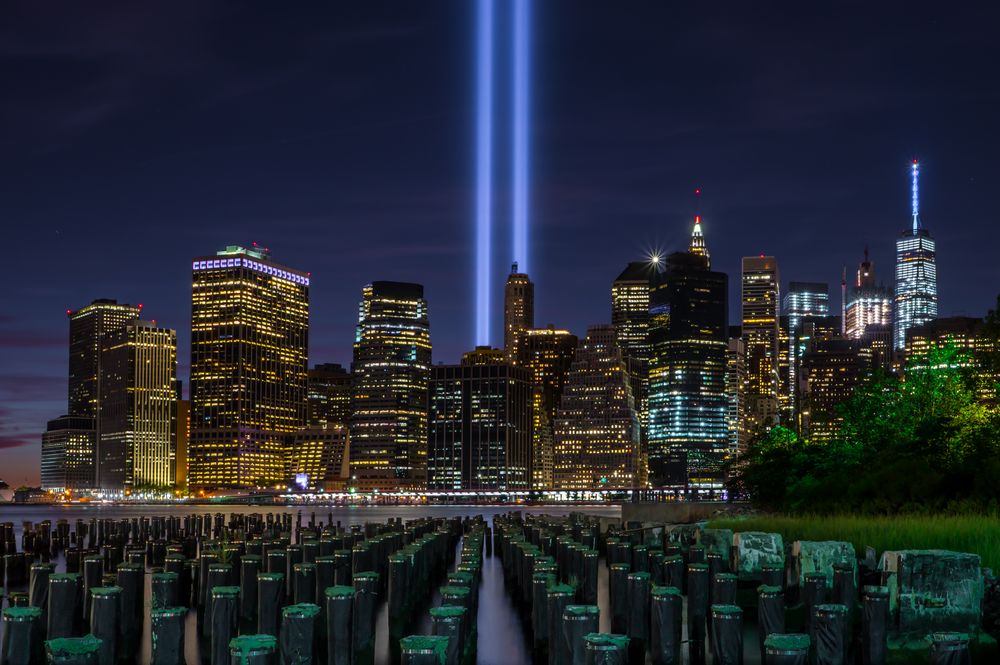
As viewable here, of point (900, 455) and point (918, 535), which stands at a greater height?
point (900, 455)

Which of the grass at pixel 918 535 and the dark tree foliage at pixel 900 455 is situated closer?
the grass at pixel 918 535

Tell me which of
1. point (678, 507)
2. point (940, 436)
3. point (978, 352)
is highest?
point (978, 352)

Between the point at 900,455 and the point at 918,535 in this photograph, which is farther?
the point at 900,455

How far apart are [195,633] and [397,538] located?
1281cm

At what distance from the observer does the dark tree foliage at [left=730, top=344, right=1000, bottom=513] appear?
42031 mm

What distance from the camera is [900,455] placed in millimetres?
48750

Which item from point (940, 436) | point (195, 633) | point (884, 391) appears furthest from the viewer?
point (884, 391)

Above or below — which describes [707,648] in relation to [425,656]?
below

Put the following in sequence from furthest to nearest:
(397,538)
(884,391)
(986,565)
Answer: (884,391) < (397,538) < (986,565)

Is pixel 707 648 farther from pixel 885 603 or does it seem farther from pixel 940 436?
pixel 940 436

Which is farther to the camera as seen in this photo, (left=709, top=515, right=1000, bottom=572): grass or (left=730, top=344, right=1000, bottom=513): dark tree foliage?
(left=730, top=344, right=1000, bottom=513): dark tree foliage

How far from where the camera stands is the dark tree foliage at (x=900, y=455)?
42.0 metres

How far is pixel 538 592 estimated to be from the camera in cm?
2088

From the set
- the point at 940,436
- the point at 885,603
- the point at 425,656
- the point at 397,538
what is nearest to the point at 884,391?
the point at 940,436
